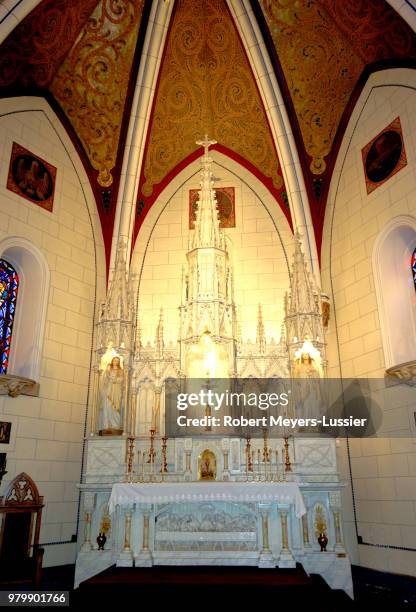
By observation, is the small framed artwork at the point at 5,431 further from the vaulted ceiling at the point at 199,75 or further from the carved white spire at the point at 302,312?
the carved white spire at the point at 302,312

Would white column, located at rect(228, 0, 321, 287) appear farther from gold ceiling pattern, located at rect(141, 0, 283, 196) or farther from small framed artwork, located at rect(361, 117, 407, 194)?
small framed artwork, located at rect(361, 117, 407, 194)

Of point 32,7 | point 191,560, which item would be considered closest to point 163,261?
point 32,7

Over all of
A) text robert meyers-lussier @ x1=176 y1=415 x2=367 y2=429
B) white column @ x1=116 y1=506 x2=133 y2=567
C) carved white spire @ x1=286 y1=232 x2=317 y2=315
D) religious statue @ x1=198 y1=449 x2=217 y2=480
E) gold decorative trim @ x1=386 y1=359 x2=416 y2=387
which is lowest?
white column @ x1=116 y1=506 x2=133 y2=567

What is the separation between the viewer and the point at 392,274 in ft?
36.3

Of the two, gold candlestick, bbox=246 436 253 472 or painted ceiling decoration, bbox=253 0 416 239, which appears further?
painted ceiling decoration, bbox=253 0 416 239

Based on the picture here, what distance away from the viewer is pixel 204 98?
13477 mm

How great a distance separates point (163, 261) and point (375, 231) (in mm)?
5173

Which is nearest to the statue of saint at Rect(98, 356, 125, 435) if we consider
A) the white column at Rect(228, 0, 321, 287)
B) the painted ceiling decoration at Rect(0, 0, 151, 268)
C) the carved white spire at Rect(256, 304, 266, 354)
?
the carved white spire at Rect(256, 304, 266, 354)

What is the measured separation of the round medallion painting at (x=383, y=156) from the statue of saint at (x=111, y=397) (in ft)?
22.3

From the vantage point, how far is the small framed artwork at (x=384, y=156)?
10.9m

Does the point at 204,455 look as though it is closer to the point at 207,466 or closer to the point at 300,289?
the point at 207,466

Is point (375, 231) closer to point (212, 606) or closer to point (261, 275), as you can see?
point (261, 275)

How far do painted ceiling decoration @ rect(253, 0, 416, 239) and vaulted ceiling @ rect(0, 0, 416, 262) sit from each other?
0.02 meters

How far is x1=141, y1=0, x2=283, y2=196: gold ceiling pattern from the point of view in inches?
490
